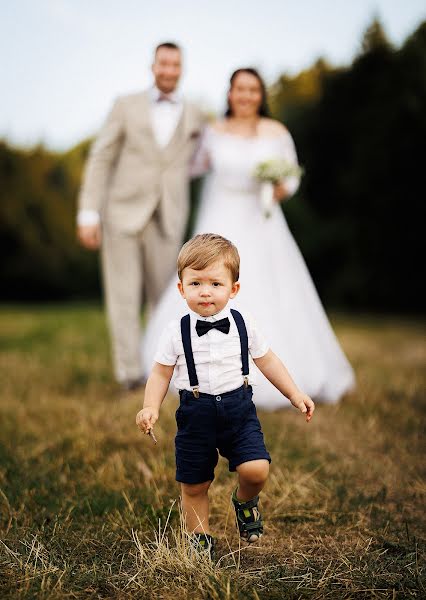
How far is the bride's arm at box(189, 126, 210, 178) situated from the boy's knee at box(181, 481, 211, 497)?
3.13 meters

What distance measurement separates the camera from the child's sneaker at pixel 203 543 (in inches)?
93.6

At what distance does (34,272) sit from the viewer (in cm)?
1966

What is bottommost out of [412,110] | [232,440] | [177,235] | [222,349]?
[232,440]

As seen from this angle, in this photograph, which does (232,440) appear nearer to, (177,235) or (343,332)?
(177,235)

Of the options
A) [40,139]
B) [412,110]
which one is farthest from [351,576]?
[40,139]

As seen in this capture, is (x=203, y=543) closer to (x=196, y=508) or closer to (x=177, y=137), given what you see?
(x=196, y=508)

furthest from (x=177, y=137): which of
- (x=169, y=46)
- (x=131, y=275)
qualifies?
(x=131, y=275)

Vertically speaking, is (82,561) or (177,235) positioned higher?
(177,235)

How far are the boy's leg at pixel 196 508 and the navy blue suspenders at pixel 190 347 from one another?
38 centimetres

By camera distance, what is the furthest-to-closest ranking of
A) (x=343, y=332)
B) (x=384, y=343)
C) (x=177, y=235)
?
1. (x=343, y=332)
2. (x=384, y=343)
3. (x=177, y=235)

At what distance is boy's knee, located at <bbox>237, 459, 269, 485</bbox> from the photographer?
244 centimetres

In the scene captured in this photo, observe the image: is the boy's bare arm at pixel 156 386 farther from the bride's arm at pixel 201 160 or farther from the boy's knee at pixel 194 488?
the bride's arm at pixel 201 160

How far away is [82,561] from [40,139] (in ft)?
67.4

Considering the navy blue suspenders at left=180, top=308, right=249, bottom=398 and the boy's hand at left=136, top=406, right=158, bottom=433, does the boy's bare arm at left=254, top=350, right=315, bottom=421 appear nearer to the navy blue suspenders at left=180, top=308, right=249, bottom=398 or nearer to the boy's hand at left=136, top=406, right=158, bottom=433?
the navy blue suspenders at left=180, top=308, right=249, bottom=398
